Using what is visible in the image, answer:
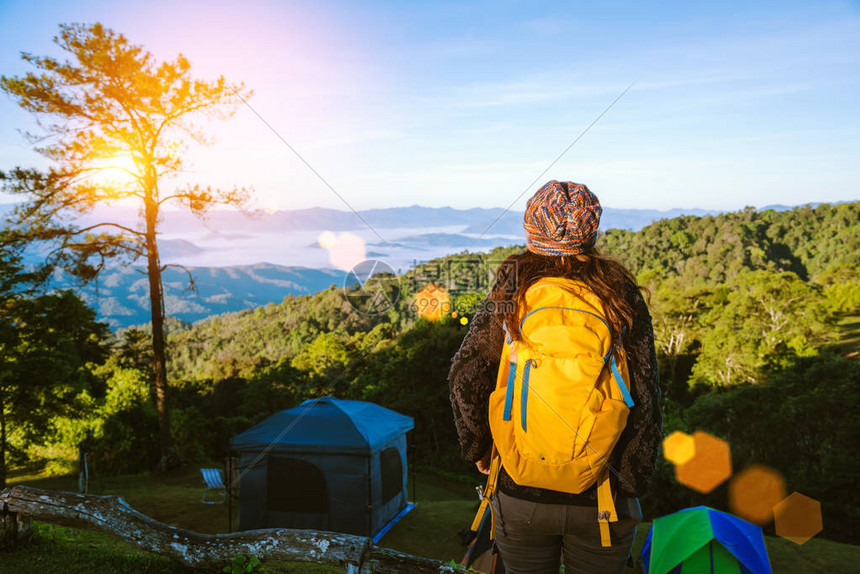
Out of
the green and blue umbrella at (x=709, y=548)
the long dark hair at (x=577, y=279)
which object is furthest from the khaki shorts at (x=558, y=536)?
the green and blue umbrella at (x=709, y=548)

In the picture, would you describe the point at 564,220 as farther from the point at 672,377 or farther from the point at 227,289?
the point at 227,289

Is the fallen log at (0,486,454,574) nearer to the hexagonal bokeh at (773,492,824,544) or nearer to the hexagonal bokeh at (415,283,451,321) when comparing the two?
the hexagonal bokeh at (773,492,824,544)

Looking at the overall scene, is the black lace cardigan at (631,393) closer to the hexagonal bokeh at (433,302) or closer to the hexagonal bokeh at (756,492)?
the hexagonal bokeh at (756,492)

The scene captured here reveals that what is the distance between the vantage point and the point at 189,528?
8.54 metres

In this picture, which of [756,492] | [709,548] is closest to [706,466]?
[756,492]

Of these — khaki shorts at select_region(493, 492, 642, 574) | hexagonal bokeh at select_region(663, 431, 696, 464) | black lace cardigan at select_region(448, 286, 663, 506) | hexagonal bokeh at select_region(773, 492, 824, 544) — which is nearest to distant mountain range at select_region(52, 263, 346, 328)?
hexagonal bokeh at select_region(663, 431, 696, 464)

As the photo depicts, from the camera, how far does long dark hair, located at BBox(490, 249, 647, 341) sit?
1529 mm

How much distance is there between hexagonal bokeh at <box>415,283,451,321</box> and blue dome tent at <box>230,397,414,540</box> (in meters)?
12.9

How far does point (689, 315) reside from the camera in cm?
2884

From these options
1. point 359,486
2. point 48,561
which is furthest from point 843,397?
point 48,561

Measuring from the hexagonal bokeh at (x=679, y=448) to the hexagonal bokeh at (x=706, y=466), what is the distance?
0.12 m

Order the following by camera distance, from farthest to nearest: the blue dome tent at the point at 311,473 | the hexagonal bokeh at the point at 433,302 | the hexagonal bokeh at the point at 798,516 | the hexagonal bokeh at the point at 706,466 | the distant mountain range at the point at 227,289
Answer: the distant mountain range at the point at 227,289
the hexagonal bokeh at the point at 433,302
the hexagonal bokeh at the point at 706,466
the hexagonal bokeh at the point at 798,516
the blue dome tent at the point at 311,473

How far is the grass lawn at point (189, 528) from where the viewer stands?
387 centimetres

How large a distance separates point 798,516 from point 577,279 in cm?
1539
